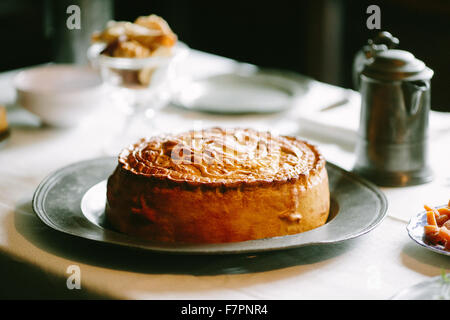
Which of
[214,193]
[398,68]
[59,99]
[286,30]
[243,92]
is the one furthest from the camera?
[286,30]

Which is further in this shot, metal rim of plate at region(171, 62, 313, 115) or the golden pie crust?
metal rim of plate at region(171, 62, 313, 115)

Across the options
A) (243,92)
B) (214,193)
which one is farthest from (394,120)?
(243,92)

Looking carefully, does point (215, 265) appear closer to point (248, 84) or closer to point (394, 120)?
point (394, 120)

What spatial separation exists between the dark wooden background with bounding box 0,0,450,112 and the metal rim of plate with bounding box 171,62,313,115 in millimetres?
1382

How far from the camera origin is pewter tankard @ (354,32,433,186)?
56.8 inches

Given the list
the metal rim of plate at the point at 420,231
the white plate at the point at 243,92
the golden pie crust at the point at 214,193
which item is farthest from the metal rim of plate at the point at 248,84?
the metal rim of plate at the point at 420,231

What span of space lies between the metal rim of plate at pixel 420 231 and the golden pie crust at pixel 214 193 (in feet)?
0.57

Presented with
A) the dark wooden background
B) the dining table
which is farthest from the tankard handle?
the dark wooden background

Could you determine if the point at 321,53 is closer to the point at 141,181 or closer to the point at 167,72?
the point at 167,72

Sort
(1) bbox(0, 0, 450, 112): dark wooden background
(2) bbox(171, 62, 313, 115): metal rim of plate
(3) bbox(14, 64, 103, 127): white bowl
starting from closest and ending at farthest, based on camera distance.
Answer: (3) bbox(14, 64, 103, 127): white bowl < (2) bbox(171, 62, 313, 115): metal rim of plate < (1) bbox(0, 0, 450, 112): dark wooden background

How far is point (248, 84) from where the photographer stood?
7.72 ft

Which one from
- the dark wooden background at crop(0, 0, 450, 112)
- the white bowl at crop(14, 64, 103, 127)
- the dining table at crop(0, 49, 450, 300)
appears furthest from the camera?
the dark wooden background at crop(0, 0, 450, 112)

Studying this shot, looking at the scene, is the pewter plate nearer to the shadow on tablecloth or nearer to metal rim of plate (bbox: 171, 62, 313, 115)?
the shadow on tablecloth

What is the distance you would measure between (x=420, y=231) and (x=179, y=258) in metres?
0.47
